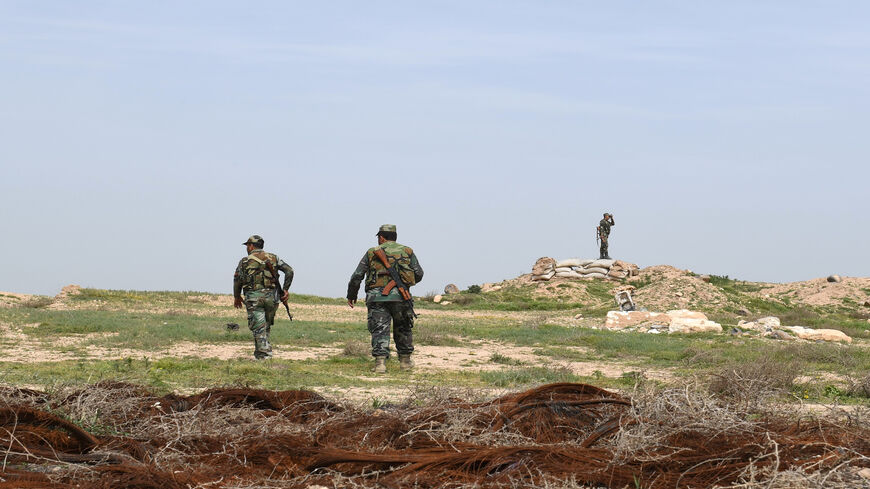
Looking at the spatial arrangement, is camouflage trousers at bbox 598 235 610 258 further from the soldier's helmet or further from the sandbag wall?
the soldier's helmet

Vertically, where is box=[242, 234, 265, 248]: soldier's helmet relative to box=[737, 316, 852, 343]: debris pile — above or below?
above

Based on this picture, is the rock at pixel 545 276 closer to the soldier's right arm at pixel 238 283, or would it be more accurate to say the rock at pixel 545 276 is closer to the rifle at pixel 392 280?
the soldier's right arm at pixel 238 283

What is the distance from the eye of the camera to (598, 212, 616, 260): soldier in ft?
119

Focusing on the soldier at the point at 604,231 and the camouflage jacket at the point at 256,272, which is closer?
the camouflage jacket at the point at 256,272

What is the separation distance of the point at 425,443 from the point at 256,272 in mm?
7235

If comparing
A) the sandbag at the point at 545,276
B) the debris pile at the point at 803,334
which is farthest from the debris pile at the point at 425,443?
the sandbag at the point at 545,276

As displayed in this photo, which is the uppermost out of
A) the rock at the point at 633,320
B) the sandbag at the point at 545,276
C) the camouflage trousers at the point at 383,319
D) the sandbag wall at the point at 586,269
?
the sandbag wall at the point at 586,269

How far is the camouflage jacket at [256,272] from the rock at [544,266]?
25.3m

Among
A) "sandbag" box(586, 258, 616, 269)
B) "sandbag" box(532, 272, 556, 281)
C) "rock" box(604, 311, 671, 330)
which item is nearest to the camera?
"rock" box(604, 311, 671, 330)

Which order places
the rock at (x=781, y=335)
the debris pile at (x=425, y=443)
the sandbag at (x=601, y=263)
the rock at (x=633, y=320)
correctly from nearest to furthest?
the debris pile at (x=425, y=443) → the rock at (x=781, y=335) → the rock at (x=633, y=320) → the sandbag at (x=601, y=263)

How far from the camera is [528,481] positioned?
444cm

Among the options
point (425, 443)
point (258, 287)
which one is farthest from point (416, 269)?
point (425, 443)

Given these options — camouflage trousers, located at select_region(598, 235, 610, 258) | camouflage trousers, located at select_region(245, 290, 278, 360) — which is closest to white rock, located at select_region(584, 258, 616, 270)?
camouflage trousers, located at select_region(598, 235, 610, 258)

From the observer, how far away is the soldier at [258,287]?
475 inches
